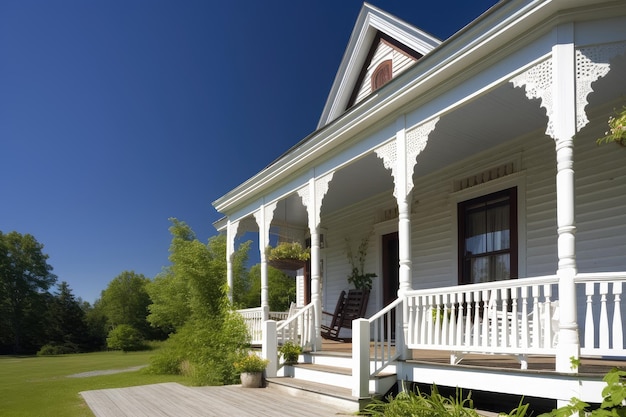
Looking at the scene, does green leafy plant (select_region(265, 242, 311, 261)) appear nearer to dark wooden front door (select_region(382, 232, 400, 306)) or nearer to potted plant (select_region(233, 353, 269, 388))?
dark wooden front door (select_region(382, 232, 400, 306))

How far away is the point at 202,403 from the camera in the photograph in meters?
6.31

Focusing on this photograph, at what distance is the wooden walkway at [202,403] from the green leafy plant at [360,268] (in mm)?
3667

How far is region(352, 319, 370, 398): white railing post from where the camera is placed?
5.25 meters

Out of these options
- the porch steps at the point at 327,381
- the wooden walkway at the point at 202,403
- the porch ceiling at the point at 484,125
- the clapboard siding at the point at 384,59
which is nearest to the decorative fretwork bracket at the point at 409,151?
the porch ceiling at the point at 484,125

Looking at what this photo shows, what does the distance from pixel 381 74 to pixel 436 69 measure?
18.4 feet

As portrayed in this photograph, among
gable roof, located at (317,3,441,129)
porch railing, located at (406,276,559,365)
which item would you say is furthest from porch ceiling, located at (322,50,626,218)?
gable roof, located at (317,3,441,129)

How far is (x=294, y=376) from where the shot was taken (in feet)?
24.1

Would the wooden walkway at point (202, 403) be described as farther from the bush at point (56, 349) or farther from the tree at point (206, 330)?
the bush at point (56, 349)

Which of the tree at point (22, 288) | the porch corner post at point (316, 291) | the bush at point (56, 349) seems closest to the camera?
the porch corner post at point (316, 291)

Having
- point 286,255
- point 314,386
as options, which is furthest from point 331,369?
point 286,255

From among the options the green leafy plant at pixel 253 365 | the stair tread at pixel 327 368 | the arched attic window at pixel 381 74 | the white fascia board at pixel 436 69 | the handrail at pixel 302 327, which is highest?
the arched attic window at pixel 381 74

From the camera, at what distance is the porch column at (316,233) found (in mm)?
7676

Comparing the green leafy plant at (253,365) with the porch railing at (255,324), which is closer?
the green leafy plant at (253,365)

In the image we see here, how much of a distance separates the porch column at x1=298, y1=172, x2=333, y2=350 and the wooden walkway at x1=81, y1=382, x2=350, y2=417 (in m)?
1.28
